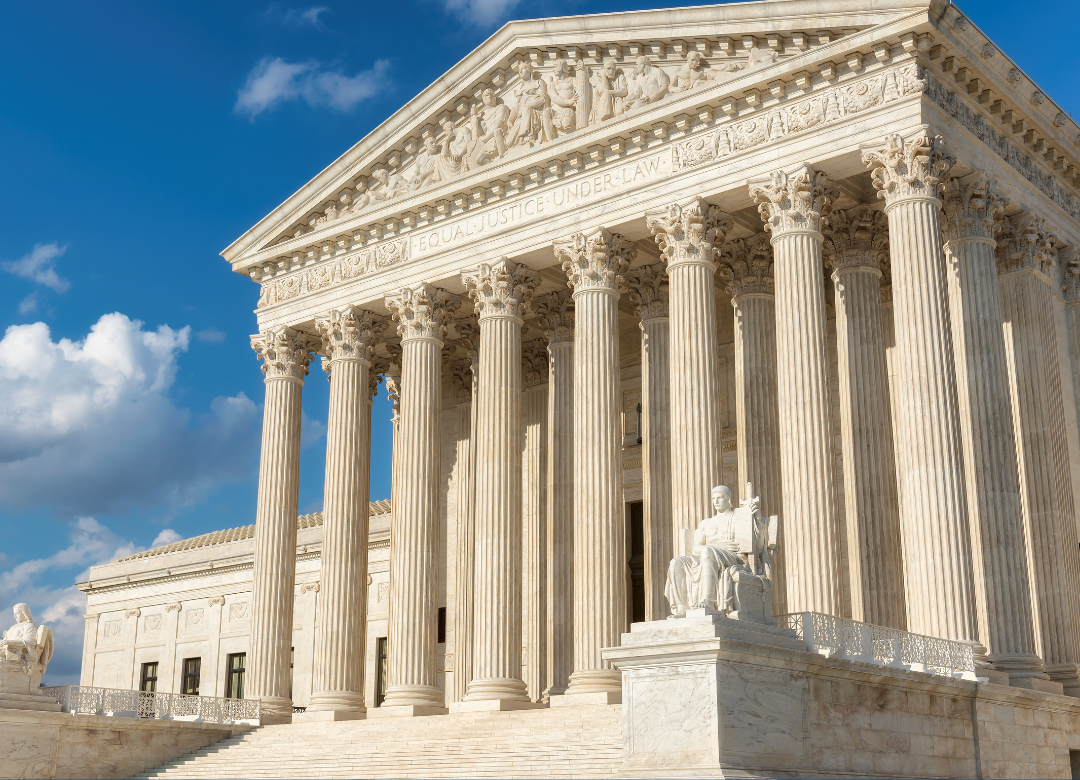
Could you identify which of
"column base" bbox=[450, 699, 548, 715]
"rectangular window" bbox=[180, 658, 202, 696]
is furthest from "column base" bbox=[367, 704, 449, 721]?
"rectangular window" bbox=[180, 658, 202, 696]

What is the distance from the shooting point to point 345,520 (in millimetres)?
38656

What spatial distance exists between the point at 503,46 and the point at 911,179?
13.9 meters

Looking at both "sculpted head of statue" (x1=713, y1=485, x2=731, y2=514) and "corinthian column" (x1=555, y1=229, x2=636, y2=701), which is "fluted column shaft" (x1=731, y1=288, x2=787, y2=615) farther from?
"sculpted head of statue" (x1=713, y1=485, x2=731, y2=514)

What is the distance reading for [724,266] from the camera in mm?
36562

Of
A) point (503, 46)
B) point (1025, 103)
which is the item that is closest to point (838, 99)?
point (1025, 103)

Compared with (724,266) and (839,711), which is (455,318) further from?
(839,711)

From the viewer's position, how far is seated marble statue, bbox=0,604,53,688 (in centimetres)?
3152

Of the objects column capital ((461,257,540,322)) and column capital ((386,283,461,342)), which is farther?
Answer: column capital ((386,283,461,342))

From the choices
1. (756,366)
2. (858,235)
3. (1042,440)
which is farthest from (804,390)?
(1042,440)

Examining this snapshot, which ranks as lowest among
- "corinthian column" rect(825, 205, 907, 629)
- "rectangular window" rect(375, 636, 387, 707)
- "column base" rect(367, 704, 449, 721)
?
"column base" rect(367, 704, 449, 721)

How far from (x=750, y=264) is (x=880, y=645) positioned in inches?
576

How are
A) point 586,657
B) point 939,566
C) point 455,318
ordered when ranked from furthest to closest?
point 455,318 < point 586,657 < point 939,566

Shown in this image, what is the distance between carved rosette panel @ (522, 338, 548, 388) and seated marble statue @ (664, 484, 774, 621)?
20106mm

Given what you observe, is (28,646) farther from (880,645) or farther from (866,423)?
(866,423)
